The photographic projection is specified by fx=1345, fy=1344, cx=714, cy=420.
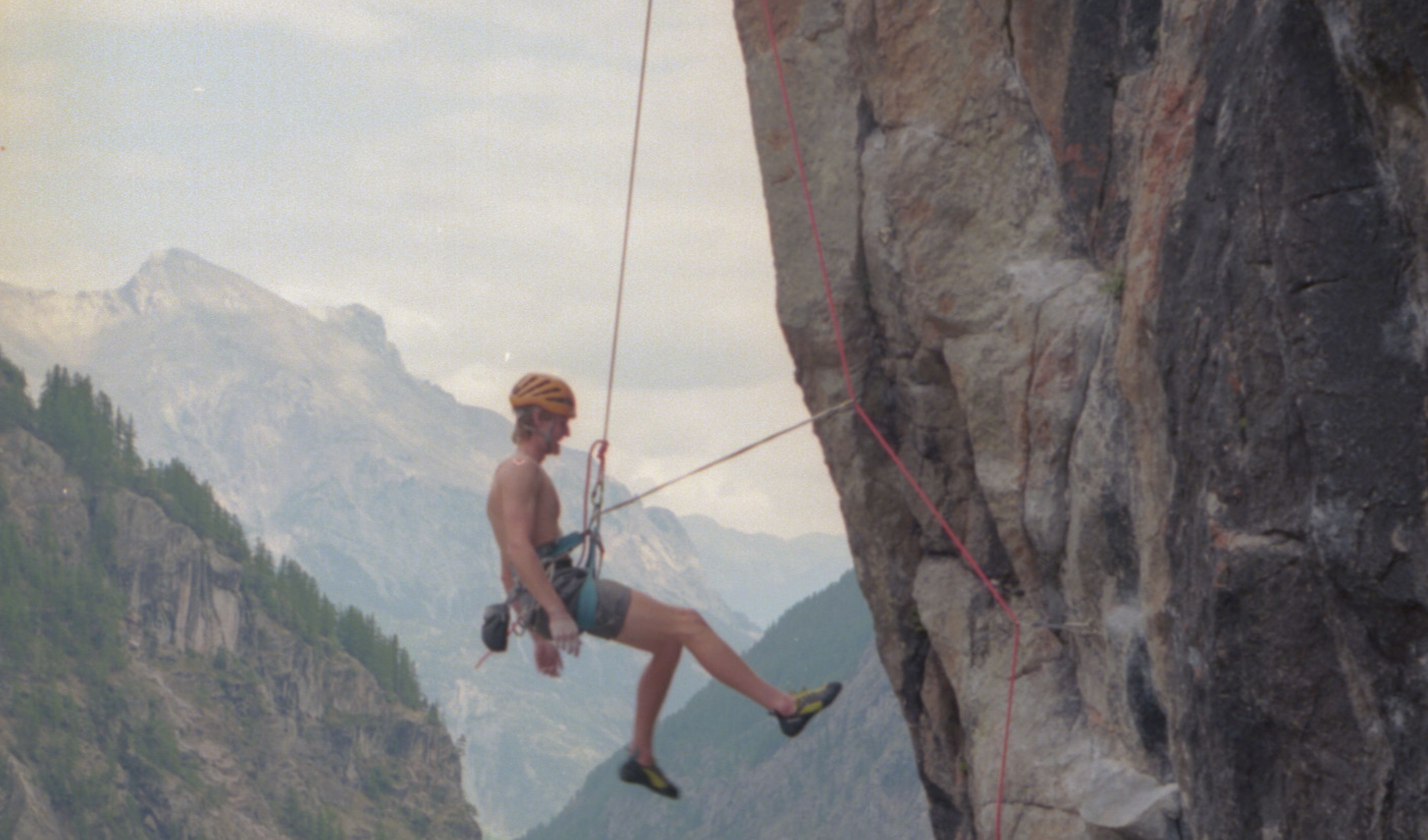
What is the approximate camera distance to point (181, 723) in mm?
113188

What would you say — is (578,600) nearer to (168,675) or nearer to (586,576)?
(586,576)

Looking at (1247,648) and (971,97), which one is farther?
(971,97)

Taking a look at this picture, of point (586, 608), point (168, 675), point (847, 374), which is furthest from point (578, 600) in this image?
point (168, 675)

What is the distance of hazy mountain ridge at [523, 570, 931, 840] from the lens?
512 ft

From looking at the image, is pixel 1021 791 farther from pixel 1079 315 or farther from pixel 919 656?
pixel 1079 315

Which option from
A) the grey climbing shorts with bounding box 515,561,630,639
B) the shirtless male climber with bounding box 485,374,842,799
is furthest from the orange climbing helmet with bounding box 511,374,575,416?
the grey climbing shorts with bounding box 515,561,630,639

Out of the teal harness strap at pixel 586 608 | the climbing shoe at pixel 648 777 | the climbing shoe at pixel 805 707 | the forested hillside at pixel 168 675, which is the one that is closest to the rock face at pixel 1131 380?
the climbing shoe at pixel 805 707

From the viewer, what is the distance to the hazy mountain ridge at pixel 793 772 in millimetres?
156125

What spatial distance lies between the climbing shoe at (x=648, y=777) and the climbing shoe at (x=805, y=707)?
2.80ft

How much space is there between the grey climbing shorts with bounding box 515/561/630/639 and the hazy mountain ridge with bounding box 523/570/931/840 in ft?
463

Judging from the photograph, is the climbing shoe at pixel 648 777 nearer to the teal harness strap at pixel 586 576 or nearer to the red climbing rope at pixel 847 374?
the teal harness strap at pixel 586 576

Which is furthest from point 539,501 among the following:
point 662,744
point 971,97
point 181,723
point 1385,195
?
point 662,744

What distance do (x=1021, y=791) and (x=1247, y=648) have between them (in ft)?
11.7

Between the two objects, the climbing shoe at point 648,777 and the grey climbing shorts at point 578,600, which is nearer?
the grey climbing shorts at point 578,600
